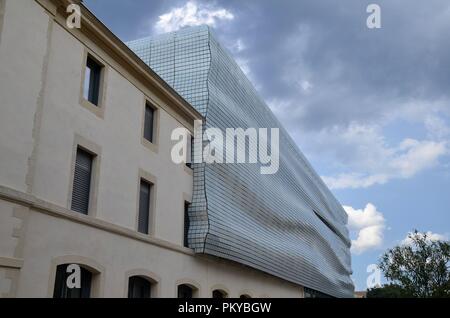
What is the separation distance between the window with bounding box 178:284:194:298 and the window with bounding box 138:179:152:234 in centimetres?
300

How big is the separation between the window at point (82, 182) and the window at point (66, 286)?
166 centimetres

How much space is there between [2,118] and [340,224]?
176 feet

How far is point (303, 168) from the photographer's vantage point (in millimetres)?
43656

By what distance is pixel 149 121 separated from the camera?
18078 millimetres

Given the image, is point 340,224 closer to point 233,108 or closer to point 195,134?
point 233,108

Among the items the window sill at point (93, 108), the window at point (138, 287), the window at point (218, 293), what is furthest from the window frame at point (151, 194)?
the window at point (218, 293)

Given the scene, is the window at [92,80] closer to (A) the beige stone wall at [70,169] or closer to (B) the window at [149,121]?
(A) the beige stone wall at [70,169]

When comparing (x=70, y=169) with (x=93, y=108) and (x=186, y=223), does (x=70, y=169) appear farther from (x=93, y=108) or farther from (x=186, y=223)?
(x=186, y=223)

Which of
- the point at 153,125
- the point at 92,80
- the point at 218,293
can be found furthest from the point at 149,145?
the point at 218,293

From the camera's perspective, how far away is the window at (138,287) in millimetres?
15406

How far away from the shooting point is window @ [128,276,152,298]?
1541 cm

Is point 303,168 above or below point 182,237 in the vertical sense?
above

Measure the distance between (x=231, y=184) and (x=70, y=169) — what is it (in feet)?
35.2
